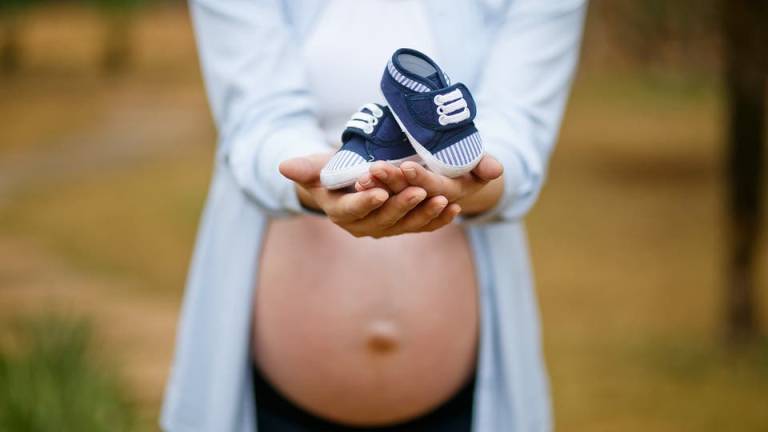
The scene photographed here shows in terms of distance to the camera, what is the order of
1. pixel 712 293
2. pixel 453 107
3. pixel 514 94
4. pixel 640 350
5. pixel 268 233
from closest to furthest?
pixel 453 107, pixel 514 94, pixel 268 233, pixel 640 350, pixel 712 293

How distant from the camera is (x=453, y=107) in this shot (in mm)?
1180

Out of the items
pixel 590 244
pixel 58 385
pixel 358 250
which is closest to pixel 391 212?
pixel 358 250

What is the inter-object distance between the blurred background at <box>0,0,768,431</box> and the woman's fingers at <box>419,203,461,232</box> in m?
2.34

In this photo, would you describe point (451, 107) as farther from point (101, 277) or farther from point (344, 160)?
point (101, 277)

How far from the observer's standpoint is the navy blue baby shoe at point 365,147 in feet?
3.92

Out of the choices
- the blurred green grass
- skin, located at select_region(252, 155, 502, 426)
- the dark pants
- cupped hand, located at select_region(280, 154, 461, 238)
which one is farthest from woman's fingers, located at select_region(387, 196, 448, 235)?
the blurred green grass

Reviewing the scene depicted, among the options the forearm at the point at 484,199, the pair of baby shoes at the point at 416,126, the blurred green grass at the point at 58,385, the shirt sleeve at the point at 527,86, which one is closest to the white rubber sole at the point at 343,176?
the pair of baby shoes at the point at 416,126

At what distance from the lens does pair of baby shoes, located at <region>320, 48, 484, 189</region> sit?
1.18 meters

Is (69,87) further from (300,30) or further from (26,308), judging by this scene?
(300,30)

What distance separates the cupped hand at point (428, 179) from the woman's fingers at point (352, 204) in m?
0.01

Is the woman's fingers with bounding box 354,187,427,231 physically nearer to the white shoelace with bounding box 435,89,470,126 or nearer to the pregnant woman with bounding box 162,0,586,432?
the white shoelace with bounding box 435,89,470,126

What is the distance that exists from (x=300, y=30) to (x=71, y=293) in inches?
169

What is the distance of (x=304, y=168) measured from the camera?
4.08ft

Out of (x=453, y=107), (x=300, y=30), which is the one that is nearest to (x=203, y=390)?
(x=300, y=30)
